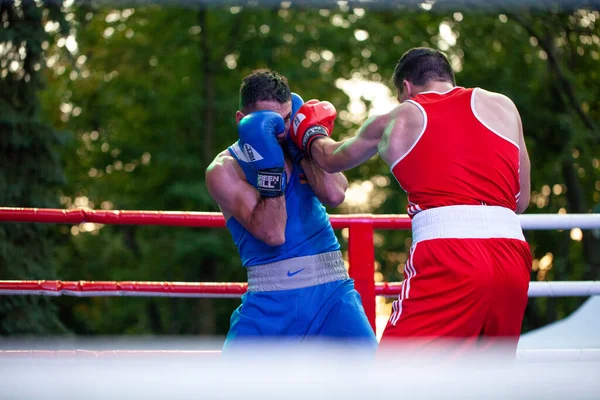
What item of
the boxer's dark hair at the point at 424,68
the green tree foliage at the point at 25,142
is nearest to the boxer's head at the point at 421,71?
the boxer's dark hair at the point at 424,68

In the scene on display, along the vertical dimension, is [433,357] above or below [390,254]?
above

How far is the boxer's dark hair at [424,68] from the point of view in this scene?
8.89ft

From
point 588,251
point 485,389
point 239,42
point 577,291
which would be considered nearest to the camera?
point 485,389

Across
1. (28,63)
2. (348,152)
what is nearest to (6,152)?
(28,63)

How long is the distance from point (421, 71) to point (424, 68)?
15 mm

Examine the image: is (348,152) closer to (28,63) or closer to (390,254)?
(28,63)

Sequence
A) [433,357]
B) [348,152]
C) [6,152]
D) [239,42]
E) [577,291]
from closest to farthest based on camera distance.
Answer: [433,357] < [348,152] < [577,291] < [6,152] < [239,42]

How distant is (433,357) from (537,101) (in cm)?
1116

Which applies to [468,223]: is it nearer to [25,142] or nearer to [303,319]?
[303,319]

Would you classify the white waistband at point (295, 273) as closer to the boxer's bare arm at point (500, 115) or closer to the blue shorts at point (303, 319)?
the blue shorts at point (303, 319)

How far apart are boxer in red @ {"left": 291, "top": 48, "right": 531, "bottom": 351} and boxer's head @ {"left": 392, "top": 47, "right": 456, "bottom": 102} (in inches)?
1.0

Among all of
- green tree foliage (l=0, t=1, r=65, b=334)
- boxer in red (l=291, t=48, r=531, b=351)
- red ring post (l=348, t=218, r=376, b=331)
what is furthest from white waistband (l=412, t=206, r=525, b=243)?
green tree foliage (l=0, t=1, r=65, b=334)

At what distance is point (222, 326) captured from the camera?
566 inches

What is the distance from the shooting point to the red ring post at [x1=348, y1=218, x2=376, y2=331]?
11.6ft
